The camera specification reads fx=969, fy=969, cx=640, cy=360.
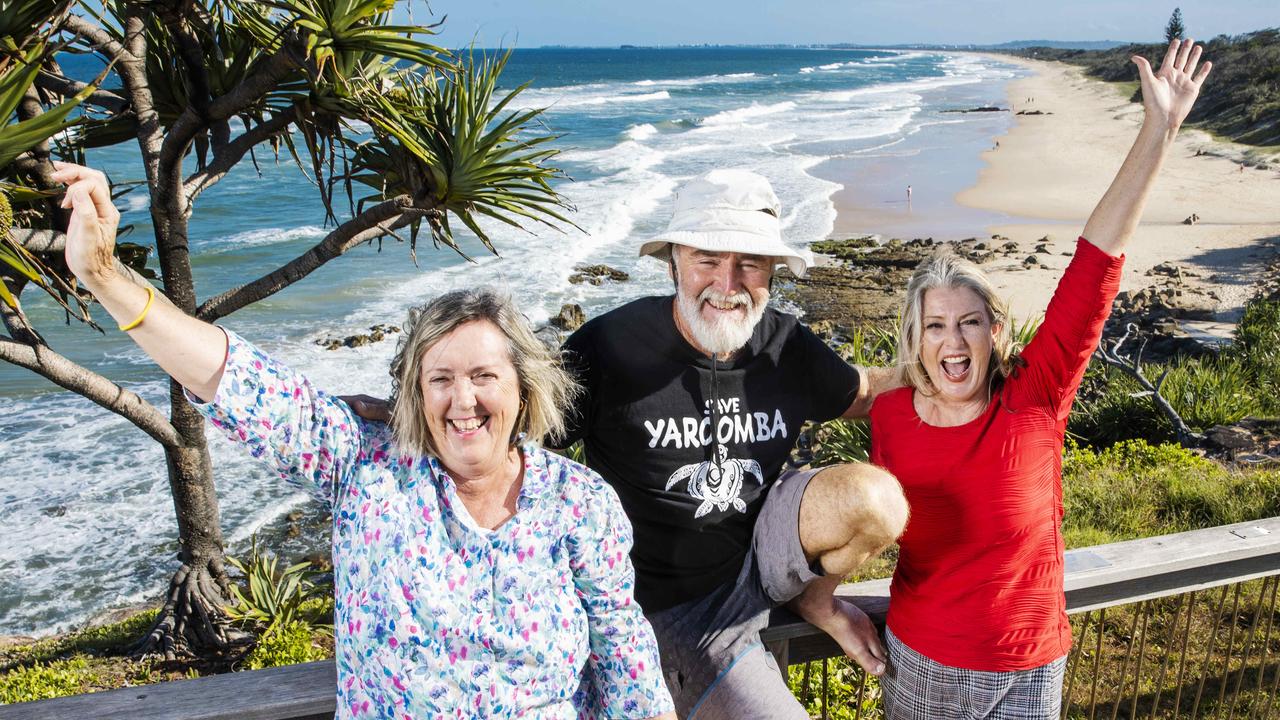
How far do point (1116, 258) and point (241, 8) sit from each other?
12.3 ft

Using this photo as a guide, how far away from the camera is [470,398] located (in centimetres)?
221

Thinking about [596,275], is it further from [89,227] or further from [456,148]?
[89,227]

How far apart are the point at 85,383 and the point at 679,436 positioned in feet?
10.6

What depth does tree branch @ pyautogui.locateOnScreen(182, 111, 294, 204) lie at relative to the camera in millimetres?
4832

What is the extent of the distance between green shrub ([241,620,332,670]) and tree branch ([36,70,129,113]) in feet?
9.84

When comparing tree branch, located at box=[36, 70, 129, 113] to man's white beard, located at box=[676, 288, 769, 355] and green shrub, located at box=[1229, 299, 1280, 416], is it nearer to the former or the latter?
man's white beard, located at box=[676, 288, 769, 355]

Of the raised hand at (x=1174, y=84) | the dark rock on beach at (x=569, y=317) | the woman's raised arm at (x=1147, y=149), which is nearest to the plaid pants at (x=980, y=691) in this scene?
the woman's raised arm at (x=1147, y=149)

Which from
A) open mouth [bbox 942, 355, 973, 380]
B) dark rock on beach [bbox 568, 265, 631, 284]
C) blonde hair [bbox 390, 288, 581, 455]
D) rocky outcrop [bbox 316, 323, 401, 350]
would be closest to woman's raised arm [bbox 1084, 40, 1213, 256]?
open mouth [bbox 942, 355, 973, 380]

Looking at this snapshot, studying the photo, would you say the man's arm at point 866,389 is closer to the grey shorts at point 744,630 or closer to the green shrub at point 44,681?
the grey shorts at point 744,630

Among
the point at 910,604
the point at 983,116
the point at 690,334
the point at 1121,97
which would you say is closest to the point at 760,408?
the point at 690,334

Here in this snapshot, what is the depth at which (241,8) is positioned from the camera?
4.31m

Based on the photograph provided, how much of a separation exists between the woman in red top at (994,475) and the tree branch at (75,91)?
11.8 ft

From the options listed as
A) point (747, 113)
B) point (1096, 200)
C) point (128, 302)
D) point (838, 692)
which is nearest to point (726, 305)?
point (128, 302)

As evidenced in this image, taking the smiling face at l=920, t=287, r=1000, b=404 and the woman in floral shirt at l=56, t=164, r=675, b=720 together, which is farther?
the smiling face at l=920, t=287, r=1000, b=404
